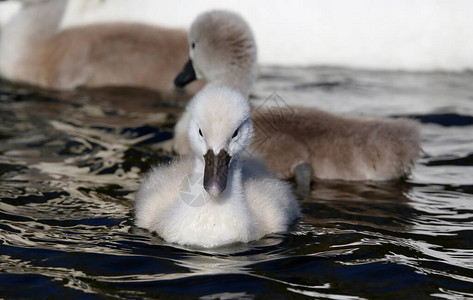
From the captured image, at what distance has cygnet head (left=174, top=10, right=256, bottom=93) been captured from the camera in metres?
6.67

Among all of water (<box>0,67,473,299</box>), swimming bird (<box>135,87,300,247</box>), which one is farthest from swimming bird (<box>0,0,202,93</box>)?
swimming bird (<box>135,87,300,247</box>)

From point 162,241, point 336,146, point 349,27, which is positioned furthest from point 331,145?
point 349,27

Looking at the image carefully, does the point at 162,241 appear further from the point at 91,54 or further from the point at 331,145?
the point at 91,54

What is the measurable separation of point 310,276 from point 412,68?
551cm

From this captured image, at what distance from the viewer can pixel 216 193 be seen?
15.0 ft

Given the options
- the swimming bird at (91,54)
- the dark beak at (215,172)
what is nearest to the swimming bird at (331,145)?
the dark beak at (215,172)

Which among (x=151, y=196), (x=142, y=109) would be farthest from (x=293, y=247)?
(x=142, y=109)

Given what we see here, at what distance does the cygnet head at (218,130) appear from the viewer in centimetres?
458

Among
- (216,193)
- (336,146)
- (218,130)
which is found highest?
(218,130)

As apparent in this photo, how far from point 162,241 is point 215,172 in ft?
1.76

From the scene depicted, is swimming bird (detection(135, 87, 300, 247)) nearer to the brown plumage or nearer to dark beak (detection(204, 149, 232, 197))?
dark beak (detection(204, 149, 232, 197))

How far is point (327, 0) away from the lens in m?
9.65

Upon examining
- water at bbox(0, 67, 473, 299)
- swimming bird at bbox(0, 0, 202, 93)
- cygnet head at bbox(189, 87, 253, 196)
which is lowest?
water at bbox(0, 67, 473, 299)

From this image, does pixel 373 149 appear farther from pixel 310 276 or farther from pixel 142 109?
pixel 142 109
